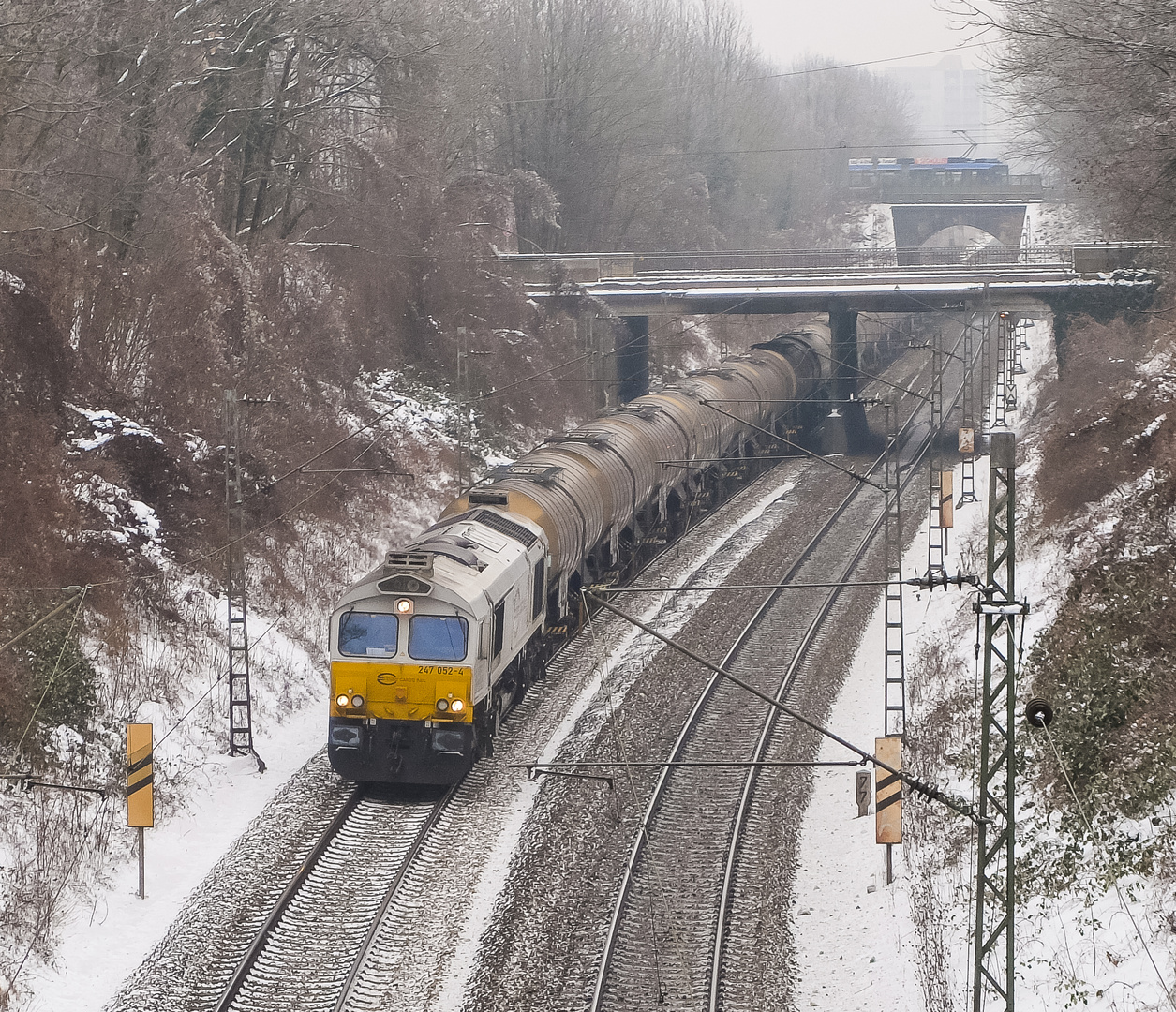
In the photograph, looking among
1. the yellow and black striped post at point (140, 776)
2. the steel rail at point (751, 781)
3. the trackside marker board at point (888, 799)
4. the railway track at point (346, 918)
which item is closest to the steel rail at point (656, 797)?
the steel rail at point (751, 781)

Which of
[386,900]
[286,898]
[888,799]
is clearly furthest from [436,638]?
[888,799]

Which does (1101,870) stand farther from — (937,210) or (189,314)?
(937,210)

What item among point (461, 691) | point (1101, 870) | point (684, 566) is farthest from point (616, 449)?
point (1101, 870)

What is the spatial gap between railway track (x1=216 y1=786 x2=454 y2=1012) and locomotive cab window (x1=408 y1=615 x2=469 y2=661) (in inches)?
80.2

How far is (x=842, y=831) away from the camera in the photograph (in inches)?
684

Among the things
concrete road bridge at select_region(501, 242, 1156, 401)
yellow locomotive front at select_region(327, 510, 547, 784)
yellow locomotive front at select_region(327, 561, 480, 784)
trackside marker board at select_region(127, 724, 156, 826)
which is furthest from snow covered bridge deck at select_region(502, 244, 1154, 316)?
trackside marker board at select_region(127, 724, 156, 826)

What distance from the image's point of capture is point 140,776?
15727 mm

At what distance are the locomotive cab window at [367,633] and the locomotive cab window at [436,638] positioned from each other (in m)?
0.24

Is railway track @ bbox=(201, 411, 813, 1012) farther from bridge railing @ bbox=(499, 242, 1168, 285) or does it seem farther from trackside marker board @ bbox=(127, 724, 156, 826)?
bridge railing @ bbox=(499, 242, 1168, 285)

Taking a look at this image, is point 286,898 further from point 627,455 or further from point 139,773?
point 627,455

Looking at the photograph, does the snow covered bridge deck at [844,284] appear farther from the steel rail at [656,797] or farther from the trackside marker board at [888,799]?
the trackside marker board at [888,799]

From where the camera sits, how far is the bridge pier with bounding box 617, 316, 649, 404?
52.7 metres

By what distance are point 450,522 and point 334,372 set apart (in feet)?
62.6

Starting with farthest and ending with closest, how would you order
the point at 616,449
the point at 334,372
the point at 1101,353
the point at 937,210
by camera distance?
the point at 937,210
the point at 1101,353
the point at 334,372
the point at 616,449
